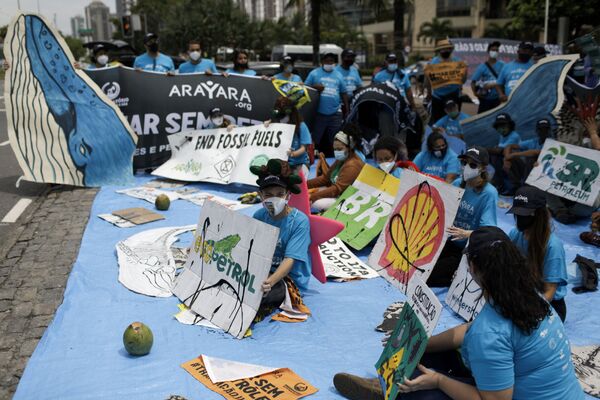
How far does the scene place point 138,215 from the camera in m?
7.35

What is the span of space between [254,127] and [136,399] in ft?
19.7

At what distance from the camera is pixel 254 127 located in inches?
360

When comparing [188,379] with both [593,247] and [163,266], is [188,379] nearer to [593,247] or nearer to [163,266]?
[163,266]

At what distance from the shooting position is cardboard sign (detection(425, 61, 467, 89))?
34.3 ft

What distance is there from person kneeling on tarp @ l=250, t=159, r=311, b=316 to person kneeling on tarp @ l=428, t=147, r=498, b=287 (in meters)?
1.22

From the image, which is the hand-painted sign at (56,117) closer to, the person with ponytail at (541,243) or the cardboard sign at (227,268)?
the cardboard sign at (227,268)

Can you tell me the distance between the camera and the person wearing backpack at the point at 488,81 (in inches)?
430

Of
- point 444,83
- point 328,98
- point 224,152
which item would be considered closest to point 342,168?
point 224,152

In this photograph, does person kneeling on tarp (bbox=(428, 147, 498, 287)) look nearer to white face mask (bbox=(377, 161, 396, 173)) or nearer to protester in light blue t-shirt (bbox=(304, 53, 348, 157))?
white face mask (bbox=(377, 161, 396, 173))

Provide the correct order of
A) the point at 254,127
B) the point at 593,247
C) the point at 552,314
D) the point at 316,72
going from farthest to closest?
the point at 316,72, the point at 254,127, the point at 593,247, the point at 552,314

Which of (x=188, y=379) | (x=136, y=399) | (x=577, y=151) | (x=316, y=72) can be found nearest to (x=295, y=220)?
(x=188, y=379)

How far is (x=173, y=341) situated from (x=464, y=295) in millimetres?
2164

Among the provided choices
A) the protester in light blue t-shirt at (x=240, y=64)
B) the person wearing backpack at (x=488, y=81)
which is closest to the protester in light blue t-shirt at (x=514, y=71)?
the person wearing backpack at (x=488, y=81)

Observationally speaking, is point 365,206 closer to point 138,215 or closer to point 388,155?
point 388,155
